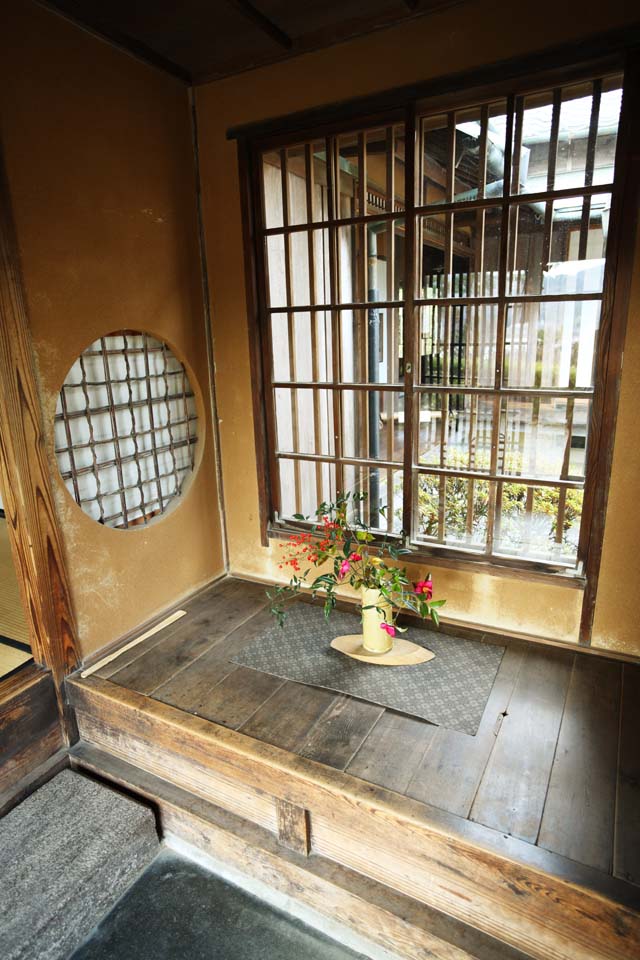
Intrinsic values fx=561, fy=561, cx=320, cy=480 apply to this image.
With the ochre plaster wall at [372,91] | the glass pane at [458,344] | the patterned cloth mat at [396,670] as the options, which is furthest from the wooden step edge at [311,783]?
the glass pane at [458,344]

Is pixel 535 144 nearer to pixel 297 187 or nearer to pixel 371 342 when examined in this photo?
pixel 371 342

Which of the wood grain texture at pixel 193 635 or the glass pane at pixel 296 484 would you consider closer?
the wood grain texture at pixel 193 635

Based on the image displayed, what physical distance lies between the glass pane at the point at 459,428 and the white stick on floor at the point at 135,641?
1.31 metres

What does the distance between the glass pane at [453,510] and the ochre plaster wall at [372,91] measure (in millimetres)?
144

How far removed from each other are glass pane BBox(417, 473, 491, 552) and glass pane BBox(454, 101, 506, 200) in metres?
1.12

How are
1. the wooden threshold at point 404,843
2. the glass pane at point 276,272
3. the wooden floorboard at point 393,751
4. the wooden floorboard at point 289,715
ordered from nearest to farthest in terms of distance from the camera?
the wooden threshold at point 404,843
the wooden floorboard at point 393,751
the wooden floorboard at point 289,715
the glass pane at point 276,272

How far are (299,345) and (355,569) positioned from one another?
1.64 meters

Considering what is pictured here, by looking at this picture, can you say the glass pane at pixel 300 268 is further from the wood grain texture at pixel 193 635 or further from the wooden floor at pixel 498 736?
the wooden floor at pixel 498 736

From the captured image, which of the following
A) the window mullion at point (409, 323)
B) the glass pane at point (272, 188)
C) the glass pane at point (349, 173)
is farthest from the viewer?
the glass pane at point (272, 188)

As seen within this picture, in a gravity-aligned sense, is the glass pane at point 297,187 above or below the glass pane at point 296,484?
above

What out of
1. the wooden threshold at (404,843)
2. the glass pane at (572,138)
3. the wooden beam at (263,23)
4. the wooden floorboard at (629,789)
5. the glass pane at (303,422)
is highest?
the wooden beam at (263,23)

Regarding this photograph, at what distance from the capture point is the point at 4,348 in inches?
72.3

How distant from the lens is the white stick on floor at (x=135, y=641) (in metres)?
2.18

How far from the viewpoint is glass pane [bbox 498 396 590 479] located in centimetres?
212
